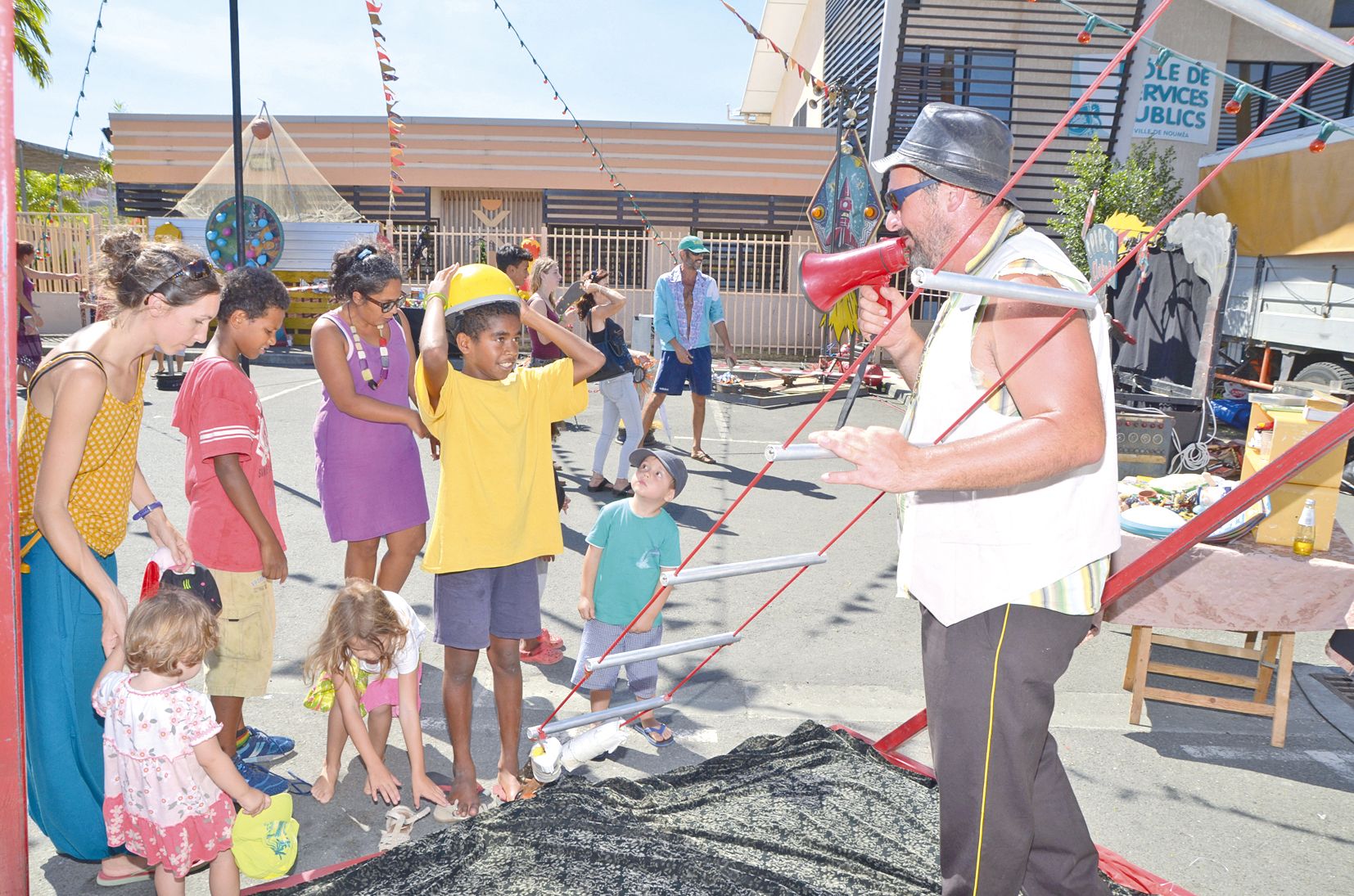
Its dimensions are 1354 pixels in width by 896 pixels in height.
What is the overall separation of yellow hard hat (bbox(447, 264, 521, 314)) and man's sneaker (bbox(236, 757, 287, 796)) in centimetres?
183

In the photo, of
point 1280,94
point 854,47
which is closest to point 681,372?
point 854,47

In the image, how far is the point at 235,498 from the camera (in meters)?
3.33

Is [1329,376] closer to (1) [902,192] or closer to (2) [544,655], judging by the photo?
(2) [544,655]

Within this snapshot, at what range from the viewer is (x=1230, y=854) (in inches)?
133

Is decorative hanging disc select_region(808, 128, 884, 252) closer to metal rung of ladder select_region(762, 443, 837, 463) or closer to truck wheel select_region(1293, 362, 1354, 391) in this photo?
truck wheel select_region(1293, 362, 1354, 391)

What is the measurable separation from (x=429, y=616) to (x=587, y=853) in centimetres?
263

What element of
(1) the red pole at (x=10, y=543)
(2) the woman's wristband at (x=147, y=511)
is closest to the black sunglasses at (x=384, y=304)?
(2) the woman's wristband at (x=147, y=511)

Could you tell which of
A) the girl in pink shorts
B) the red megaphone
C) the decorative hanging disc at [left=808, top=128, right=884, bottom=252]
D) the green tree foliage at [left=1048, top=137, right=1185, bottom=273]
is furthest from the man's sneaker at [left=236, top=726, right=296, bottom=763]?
the green tree foliage at [left=1048, top=137, right=1185, bottom=273]

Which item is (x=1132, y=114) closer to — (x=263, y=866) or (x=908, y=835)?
(x=908, y=835)

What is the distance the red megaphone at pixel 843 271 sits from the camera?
2.75m

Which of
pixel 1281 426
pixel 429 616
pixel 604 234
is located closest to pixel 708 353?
pixel 429 616

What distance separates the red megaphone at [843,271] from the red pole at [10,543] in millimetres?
1864

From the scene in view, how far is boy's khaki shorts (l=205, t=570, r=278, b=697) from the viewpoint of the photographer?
3.37 meters

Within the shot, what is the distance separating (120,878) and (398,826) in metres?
0.84
